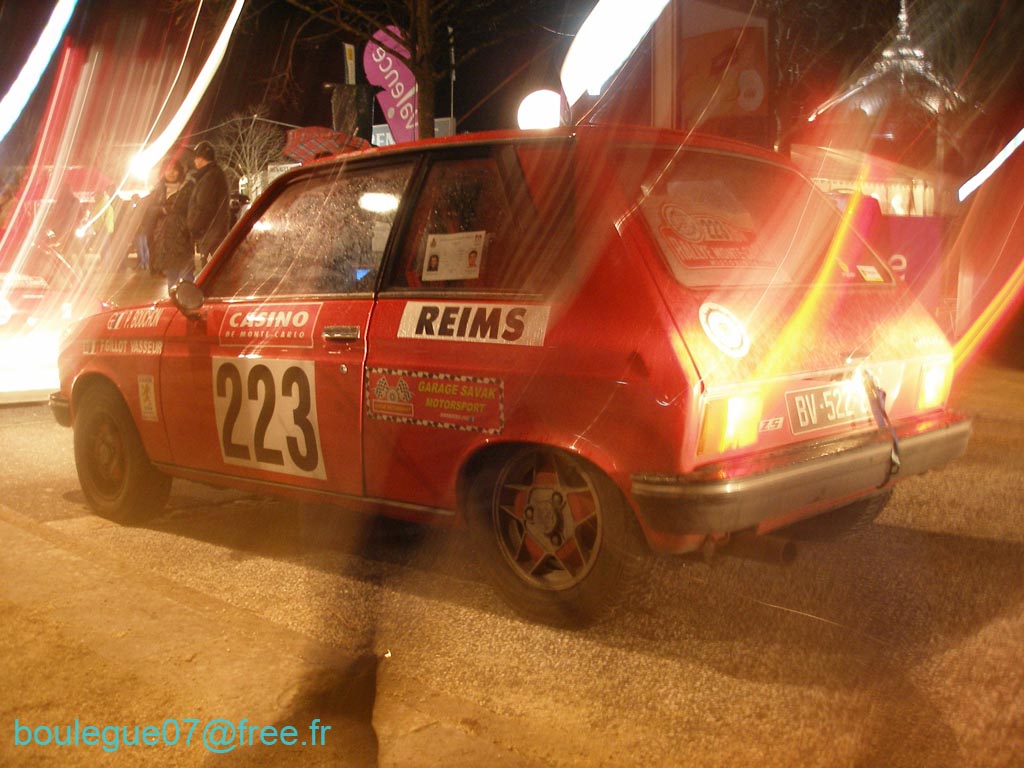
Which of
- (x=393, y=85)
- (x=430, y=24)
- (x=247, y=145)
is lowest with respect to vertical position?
(x=247, y=145)

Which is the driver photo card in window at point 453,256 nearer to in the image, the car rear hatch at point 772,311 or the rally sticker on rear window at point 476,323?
the rally sticker on rear window at point 476,323

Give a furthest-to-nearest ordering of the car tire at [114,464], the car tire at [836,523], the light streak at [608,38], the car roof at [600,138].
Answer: the light streak at [608,38], the car tire at [114,464], the car tire at [836,523], the car roof at [600,138]

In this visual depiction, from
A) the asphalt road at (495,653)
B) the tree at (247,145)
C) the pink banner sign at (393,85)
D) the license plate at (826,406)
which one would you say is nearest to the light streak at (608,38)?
the asphalt road at (495,653)

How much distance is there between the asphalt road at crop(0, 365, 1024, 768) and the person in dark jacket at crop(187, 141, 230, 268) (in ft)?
11.4

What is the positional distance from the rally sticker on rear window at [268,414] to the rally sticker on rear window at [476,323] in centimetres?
56

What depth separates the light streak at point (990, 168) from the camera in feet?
59.7

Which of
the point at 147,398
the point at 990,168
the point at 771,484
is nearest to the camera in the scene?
the point at 771,484

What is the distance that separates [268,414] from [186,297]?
26.5 inches

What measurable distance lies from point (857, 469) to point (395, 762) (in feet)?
5.82

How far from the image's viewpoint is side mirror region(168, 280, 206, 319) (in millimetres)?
4277

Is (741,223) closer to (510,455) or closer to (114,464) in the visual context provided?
(510,455)

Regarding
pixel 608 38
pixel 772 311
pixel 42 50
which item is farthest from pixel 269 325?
pixel 42 50

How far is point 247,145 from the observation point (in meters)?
45.9

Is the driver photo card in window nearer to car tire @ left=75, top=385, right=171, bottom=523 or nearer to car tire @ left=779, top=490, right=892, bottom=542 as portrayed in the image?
car tire @ left=779, top=490, right=892, bottom=542
